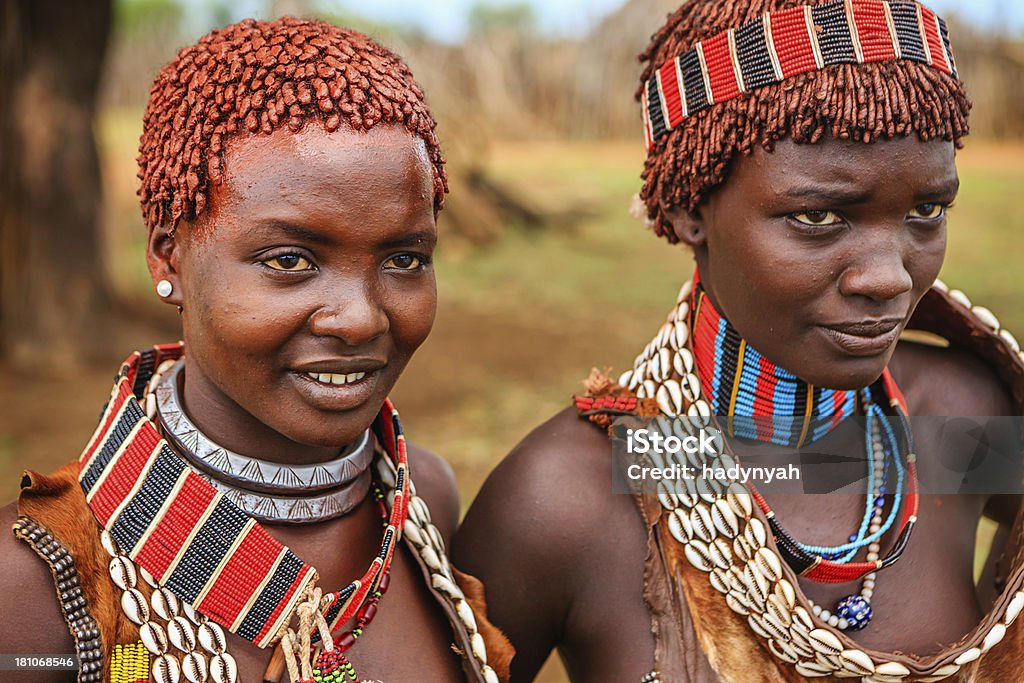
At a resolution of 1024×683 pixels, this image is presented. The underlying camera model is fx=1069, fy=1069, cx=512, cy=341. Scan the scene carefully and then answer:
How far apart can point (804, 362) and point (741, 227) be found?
0.30m

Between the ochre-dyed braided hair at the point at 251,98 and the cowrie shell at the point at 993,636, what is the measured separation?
4.78ft

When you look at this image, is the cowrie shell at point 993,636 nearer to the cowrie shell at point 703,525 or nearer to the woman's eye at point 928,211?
the cowrie shell at point 703,525

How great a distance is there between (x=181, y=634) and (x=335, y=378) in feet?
1.58

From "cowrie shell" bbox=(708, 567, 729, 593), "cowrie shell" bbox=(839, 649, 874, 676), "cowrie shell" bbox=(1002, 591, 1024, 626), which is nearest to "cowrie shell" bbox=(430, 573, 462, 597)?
"cowrie shell" bbox=(708, 567, 729, 593)

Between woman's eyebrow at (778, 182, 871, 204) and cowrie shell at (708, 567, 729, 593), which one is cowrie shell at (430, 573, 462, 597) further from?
woman's eyebrow at (778, 182, 871, 204)

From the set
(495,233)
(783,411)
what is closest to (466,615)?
(783,411)

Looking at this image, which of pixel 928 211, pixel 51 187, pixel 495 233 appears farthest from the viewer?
pixel 495 233

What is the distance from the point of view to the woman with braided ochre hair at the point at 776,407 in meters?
2.03

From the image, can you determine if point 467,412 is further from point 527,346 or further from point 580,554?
point 580,554

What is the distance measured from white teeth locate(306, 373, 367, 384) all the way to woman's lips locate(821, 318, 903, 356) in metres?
0.93

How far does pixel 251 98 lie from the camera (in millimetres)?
1722

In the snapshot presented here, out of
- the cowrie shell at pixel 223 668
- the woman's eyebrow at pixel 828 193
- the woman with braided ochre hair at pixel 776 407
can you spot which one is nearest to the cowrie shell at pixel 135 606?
the cowrie shell at pixel 223 668

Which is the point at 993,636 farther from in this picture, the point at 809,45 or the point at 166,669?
the point at 166,669

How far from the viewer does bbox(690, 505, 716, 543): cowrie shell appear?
7.27 ft
